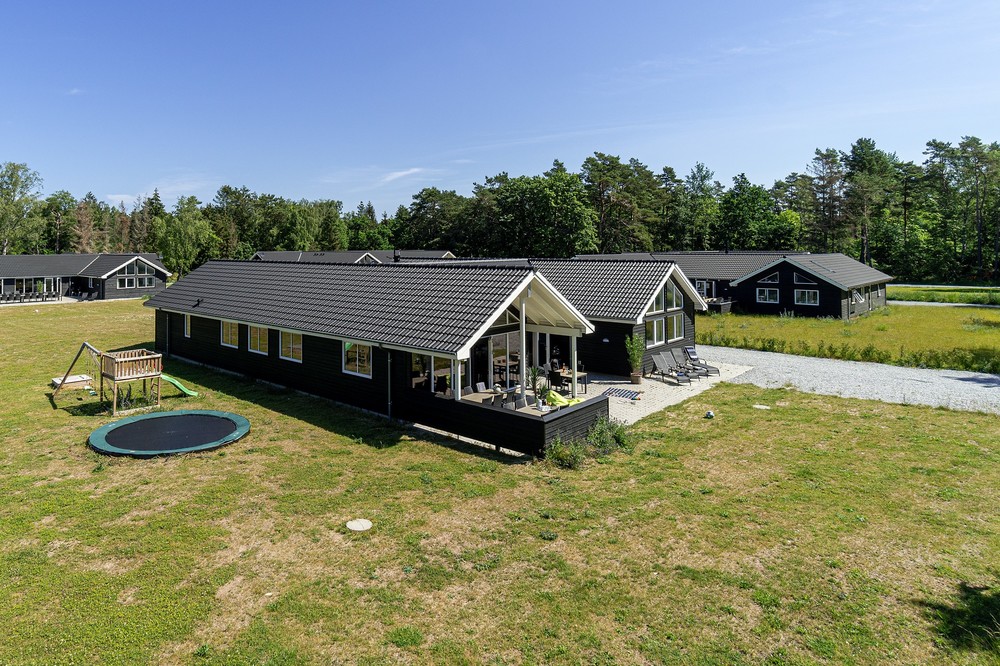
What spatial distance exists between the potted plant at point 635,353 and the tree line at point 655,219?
4298cm

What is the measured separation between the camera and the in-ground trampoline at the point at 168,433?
482 inches

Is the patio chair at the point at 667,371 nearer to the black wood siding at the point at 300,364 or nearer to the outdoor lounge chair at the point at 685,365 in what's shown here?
the outdoor lounge chair at the point at 685,365

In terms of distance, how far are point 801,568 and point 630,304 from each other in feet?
46.9

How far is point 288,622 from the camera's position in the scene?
6.58m

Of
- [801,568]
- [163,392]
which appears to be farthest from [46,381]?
[801,568]

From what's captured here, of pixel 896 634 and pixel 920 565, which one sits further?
pixel 920 565

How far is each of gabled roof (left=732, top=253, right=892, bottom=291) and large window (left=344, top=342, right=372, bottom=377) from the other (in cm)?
3284

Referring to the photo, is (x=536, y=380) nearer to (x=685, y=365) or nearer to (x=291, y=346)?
(x=291, y=346)

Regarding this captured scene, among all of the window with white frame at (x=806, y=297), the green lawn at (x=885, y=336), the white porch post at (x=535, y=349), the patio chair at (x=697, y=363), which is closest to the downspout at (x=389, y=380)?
the white porch post at (x=535, y=349)

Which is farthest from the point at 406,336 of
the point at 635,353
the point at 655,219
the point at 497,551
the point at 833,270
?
the point at 655,219

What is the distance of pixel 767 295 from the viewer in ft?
132

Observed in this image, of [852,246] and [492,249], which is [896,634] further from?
[852,246]

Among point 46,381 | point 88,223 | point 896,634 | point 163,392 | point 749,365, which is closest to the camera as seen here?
point 896,634

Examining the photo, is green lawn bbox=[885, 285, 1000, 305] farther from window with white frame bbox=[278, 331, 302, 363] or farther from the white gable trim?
the white gable trim
